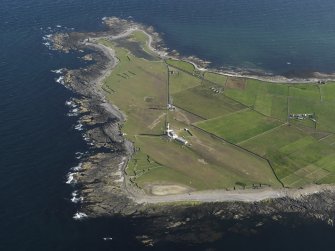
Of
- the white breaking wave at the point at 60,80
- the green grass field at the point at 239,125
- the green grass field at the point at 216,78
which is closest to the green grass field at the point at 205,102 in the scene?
the green grass field at the point at 239,125

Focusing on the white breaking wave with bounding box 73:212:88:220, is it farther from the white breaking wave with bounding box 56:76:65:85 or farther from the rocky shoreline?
the white breaking wave with bounding box 56:76:65:85

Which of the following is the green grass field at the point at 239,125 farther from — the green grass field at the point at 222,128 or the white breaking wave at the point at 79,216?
the white breaking wave at the point at 79,216

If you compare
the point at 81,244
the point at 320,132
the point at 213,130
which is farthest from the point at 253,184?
the point at 81,244

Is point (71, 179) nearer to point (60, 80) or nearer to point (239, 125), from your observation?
point (60, 80)

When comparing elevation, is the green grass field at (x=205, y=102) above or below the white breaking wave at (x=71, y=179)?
above

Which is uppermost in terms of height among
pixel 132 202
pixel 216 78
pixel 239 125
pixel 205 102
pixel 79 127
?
pixel 216 78

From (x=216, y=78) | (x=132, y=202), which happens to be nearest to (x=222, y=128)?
(x=216, y=78)

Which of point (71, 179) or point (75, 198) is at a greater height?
point (71, 179)

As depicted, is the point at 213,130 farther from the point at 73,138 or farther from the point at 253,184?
the point at 73,138

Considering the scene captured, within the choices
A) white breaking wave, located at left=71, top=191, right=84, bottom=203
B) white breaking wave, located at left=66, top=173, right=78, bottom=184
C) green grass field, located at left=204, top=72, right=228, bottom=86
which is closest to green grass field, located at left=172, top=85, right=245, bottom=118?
green grass field, located at left=204, top=72, right=228, bottom=86
